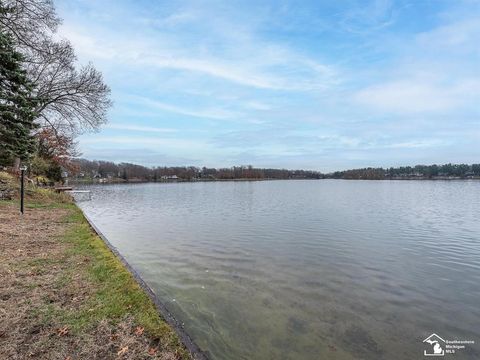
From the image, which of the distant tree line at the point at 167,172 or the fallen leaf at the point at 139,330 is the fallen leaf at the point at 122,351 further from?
the distant tree line at the point at 167,172

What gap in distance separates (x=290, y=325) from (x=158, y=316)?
2239 mm

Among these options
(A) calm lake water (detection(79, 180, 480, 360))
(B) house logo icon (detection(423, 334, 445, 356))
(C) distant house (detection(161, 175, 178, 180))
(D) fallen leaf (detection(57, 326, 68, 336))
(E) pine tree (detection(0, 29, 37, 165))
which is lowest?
(B) house logo icon (detection(423, 334, 445, 356))

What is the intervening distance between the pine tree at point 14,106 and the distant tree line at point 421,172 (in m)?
162

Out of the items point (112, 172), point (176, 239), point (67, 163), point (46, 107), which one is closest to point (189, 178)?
point (112, 172)

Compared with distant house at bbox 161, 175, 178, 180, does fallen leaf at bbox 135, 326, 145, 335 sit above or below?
below

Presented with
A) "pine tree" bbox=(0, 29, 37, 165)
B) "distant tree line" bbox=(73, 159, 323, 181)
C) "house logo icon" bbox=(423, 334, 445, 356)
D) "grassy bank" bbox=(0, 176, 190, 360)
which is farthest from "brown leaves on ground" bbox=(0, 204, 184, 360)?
"distant tree line" bbox=(73, 159, 323, 181)

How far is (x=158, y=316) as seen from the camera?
4555 mm

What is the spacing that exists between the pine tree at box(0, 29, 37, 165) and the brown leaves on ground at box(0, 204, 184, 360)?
341 inches

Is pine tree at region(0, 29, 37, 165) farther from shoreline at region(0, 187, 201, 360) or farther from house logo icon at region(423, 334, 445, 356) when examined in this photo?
house logo icon at region(423, 334, 445, 356)

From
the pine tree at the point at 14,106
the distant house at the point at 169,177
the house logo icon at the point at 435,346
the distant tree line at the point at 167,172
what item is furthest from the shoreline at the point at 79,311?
the distant house at the point at 169,177

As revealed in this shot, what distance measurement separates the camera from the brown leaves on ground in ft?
11.7

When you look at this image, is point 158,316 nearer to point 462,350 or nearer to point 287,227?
point 462,350

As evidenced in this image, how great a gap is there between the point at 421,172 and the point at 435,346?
17390 centimetres

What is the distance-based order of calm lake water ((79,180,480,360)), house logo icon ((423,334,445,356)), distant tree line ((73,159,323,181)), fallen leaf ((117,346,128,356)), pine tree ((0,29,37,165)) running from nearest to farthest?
fallen leaf ((117,346,128,356)), house logo icon ((423,334,445,356)), calm lake water ((79,180,480,360)), pine tree ((0,29,37,165)), distant tree line ((73,159,323,181))
